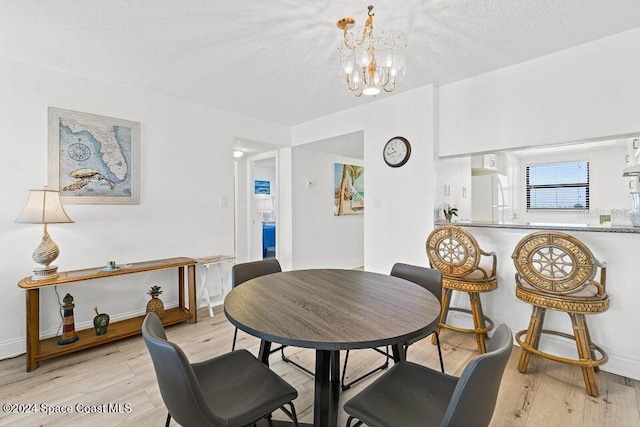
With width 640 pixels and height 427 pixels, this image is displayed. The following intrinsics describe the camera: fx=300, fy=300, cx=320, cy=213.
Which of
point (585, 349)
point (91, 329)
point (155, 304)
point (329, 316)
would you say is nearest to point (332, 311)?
point (329, 316)

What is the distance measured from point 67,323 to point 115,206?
1078 millimetres

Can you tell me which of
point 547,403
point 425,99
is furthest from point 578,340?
point 425,99

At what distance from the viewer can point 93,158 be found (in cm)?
277

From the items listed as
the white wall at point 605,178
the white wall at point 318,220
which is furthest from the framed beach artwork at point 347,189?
the white wall at point 605,178

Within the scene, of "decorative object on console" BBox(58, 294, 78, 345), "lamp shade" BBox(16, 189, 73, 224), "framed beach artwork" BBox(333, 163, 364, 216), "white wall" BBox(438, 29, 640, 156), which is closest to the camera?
"white wall" BBox(438, 29, 640, 156)

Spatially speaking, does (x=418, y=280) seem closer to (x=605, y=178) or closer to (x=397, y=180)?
(x=397, y=180)

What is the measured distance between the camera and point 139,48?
2238mm

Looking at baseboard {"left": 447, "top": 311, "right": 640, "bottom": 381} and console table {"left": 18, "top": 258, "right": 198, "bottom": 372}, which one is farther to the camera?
console table {"left": 18, "top": 258, "right": 198, "bottom": 372}

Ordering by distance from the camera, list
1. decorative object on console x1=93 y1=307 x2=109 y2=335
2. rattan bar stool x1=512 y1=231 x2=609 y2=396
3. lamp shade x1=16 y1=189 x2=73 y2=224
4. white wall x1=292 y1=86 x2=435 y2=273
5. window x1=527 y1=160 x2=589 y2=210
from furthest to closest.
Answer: window x1=527 y1=160 x2=589 y2=210 < white wall x1=292 y1=86 x2=435 y2=273 < decorative object on console x1=93 y1=307 x2=109 y2=335 < lamp shade x1=16 y1=189 x2=73 y2=224 < rattan bar stool x1=512 y1=231 x2=609 y2=396

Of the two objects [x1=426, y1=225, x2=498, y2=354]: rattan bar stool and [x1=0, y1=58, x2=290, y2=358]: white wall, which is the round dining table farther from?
[x1=0, y1=58, x2=290, y2=358]: white wall

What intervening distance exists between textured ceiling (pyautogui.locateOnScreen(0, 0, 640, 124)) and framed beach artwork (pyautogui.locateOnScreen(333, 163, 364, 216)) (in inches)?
97.2

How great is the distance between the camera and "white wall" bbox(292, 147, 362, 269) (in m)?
4.52

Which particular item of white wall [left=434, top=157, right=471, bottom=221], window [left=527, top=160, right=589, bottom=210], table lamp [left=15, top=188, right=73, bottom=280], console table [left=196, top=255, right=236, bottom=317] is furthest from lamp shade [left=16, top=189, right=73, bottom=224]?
window [left=527, top=160, right=589, bottom=210]

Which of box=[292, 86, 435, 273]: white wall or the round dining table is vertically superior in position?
box=[292, 86, 435, 273]: white wall
